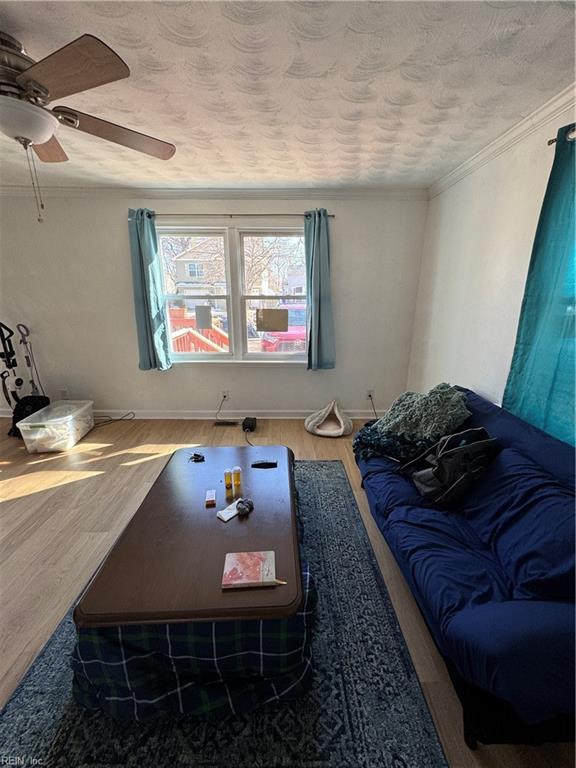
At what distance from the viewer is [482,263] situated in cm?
226

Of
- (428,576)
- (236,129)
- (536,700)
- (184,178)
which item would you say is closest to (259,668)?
(428,576)

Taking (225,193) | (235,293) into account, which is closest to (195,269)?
(235,293)

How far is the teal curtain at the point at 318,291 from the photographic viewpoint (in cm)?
311

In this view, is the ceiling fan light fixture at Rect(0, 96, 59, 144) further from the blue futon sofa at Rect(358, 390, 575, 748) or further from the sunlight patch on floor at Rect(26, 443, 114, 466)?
the sunlight patch on floor at Rect(26, 443, 114, 466)

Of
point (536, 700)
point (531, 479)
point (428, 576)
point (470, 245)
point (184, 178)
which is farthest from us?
point (184, 178)

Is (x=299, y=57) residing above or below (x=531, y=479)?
above

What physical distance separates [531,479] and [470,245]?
1.78 metres

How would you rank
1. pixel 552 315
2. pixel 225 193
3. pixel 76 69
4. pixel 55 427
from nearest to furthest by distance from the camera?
1. pixel 76 69
2. pixel 552 315
3. pixel 55 427
4. pixel 225 193

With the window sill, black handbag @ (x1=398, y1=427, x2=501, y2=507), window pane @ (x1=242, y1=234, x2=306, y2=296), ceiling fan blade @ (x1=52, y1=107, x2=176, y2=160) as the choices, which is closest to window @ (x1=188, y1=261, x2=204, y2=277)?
window pane @ (x1=242, y1=234, x2=306, y2=296)

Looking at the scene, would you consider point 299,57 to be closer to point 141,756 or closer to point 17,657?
point 141,756

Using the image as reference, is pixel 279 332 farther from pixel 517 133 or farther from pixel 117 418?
pixel 517 133

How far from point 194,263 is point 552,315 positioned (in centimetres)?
300

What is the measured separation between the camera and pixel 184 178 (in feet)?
9.14

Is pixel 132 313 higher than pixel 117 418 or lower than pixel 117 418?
higher
